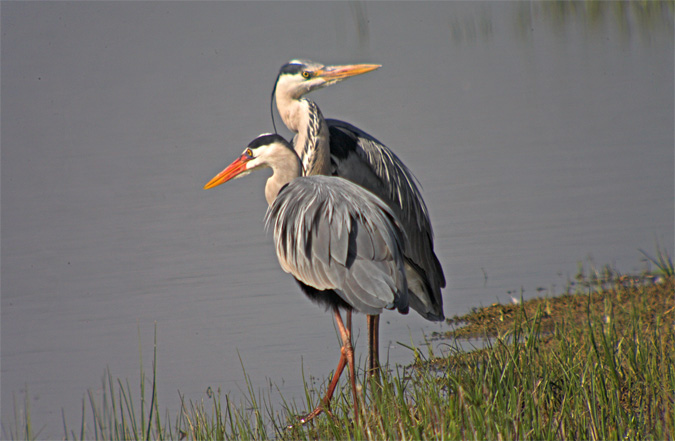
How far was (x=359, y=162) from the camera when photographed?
521cm

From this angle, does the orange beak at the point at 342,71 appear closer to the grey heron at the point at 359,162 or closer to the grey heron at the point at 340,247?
the grey heron at the point at 359,162

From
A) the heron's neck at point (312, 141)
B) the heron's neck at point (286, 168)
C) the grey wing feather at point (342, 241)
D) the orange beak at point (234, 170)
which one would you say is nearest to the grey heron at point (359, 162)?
the heron's neck at point (312, 141)

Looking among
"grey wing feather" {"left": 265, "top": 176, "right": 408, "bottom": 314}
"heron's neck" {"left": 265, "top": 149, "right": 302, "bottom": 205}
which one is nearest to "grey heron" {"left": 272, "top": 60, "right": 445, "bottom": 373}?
"heron's neck" {"left": 265, "top": 149, "right": 302, "bottom": 205}

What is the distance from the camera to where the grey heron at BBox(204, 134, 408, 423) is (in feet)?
12.7

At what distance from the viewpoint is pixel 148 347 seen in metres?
5.95

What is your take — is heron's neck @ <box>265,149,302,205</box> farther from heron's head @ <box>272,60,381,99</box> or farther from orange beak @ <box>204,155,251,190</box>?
heron's head @ <box>272,60,381,99</box>

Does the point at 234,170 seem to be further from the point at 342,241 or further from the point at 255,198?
the point at 255,198

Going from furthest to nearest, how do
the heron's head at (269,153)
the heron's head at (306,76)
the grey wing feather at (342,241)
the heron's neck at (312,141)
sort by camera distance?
the heron's head at (306,76) < the heron's neck at (312,141) < the heron's head at (269,153) < the grey wing feather at (342,241)

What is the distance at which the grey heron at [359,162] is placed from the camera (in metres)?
4.82

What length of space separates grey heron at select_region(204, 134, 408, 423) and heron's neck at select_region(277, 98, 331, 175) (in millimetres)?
390

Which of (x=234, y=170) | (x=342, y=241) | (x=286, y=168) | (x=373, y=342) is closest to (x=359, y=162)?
(x=286, y=168)

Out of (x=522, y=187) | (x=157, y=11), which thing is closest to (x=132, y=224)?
(x=522, y=187)

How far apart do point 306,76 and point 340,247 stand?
175 cm

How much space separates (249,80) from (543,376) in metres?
11.3
